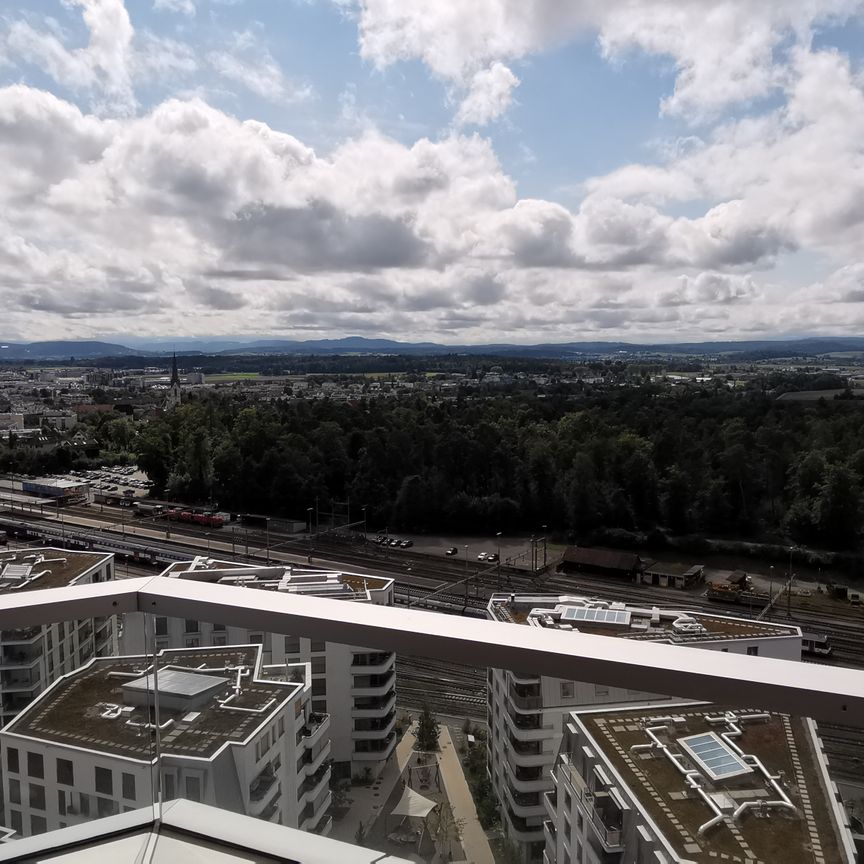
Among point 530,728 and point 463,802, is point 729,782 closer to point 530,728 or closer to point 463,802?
point 530,728

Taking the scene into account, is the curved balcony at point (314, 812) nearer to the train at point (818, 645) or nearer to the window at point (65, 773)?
the window at point (65, 773)

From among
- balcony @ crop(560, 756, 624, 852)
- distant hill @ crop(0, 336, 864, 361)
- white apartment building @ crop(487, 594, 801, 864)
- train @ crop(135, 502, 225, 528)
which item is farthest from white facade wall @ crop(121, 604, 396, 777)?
distant hill @ crop(0, 336, 864, 361)

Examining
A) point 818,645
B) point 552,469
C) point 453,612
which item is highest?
point 552,469

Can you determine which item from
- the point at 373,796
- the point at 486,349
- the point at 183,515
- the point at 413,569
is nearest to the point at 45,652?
the point at 373,796

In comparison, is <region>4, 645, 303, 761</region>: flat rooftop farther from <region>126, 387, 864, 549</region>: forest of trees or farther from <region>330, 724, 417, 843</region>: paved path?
<region>126, 387, 864, 549</region>: forest of trees

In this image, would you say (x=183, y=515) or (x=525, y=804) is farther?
(x=183, y=515)
